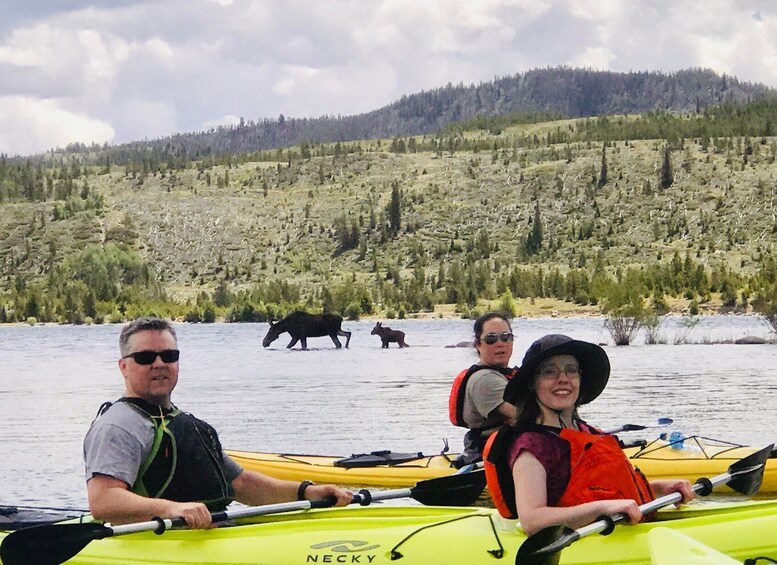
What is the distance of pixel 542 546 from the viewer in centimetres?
429

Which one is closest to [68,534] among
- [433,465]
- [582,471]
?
[582,471]

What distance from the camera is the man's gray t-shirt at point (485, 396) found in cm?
784

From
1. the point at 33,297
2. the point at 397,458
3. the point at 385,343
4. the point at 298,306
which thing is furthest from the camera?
the point at 33,297

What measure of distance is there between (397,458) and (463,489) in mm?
2804

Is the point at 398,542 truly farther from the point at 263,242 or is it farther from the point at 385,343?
the point at 263,242

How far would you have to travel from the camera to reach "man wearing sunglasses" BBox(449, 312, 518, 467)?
7.85m

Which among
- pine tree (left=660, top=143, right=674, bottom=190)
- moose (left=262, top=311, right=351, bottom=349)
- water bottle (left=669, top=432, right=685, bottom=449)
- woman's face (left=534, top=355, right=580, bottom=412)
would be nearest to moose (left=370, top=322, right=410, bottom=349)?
moose (left=262, top=311, right=351, bottom=349)

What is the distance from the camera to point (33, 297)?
5112 cm

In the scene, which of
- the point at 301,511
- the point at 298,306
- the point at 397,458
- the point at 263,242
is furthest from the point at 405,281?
the point at 301,511

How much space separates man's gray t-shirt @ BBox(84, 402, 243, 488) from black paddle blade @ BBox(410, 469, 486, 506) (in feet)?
5.61

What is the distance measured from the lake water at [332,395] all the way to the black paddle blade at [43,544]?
4.85m

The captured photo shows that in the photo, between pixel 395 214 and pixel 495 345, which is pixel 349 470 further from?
pixel 395 214

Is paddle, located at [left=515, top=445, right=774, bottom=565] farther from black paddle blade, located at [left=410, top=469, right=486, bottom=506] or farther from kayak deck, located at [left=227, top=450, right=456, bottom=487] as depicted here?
kayak deck, located at [left=227, top=450, right=456, bottom=487]

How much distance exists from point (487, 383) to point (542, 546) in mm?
3571
